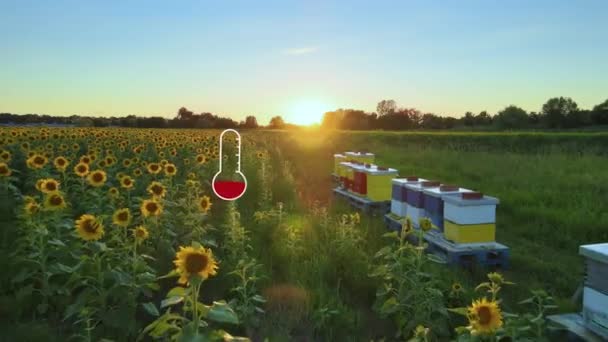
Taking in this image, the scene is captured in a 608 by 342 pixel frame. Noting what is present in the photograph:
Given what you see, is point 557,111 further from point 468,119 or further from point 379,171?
point 379,171

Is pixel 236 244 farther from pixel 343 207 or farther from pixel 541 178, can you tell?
pixel 541 178

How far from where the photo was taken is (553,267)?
205 inches

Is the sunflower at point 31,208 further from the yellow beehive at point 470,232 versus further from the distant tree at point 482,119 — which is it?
the distant tree at point 482,119

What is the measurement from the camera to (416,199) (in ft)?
19.3

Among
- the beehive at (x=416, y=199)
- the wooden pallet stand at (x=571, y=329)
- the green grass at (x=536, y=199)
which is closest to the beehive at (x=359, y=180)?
the green grass at (x=536, y=199)

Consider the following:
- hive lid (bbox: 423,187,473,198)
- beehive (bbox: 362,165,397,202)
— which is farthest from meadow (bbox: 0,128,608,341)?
hive lid (bbox: 423,187,473,198)

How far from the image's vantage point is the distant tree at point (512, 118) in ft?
169

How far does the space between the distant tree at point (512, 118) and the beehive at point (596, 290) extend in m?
50.9

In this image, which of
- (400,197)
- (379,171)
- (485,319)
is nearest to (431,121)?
(379,171)

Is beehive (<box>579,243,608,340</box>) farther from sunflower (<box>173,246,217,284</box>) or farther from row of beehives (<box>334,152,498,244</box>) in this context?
sunflower (<box>173,246,217,284</box>)

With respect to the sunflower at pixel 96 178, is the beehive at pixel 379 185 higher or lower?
lower

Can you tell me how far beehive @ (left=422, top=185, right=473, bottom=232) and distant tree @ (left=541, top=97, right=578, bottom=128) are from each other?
51072 millimetres

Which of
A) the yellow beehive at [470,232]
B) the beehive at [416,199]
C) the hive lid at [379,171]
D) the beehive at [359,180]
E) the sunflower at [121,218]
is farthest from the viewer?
the beehive at [359,180]

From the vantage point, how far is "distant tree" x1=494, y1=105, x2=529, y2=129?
51444 millimetres
